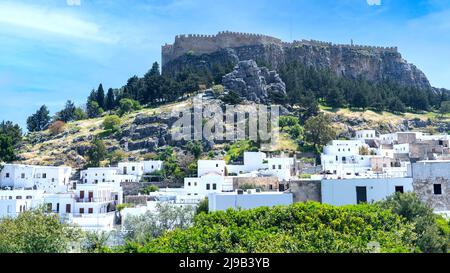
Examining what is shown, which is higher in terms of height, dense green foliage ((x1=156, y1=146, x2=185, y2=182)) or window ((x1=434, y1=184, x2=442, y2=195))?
dense green foliage ((x1=156, y1=146, x2=185, y2=182))

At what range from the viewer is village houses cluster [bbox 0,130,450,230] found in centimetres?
1580

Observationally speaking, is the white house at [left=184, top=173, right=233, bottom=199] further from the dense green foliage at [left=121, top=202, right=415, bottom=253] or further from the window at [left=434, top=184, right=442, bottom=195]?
the dense green foliage at [left=121, top=202, right=415, bottom=253]

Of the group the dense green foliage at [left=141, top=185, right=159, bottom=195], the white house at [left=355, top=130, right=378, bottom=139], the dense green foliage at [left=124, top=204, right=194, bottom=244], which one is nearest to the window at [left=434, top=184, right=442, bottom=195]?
the dense green foliage at [left=124, top=204, right=194, bottom=244]

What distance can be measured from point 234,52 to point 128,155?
77.8 ft

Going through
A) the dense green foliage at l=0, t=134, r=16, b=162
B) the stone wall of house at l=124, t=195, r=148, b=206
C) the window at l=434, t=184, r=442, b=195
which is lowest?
the stone wall of house at l=124, t=195, r=148, b=206

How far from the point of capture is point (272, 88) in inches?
1870

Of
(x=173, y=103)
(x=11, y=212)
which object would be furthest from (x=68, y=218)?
(x=173, y=103)

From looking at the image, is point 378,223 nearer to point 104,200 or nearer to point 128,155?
point 104,200

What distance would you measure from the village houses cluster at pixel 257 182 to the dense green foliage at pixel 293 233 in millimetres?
4690

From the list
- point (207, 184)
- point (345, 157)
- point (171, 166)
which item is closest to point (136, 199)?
point (207, 184)

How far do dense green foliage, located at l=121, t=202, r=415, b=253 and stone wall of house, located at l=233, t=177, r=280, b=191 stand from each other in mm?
16146

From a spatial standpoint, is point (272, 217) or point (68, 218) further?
point (68, 218)

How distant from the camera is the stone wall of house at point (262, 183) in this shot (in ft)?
90.8

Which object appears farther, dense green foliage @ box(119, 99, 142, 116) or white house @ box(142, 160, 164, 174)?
dense green foliage @ box(119, 99, 142, 116)
